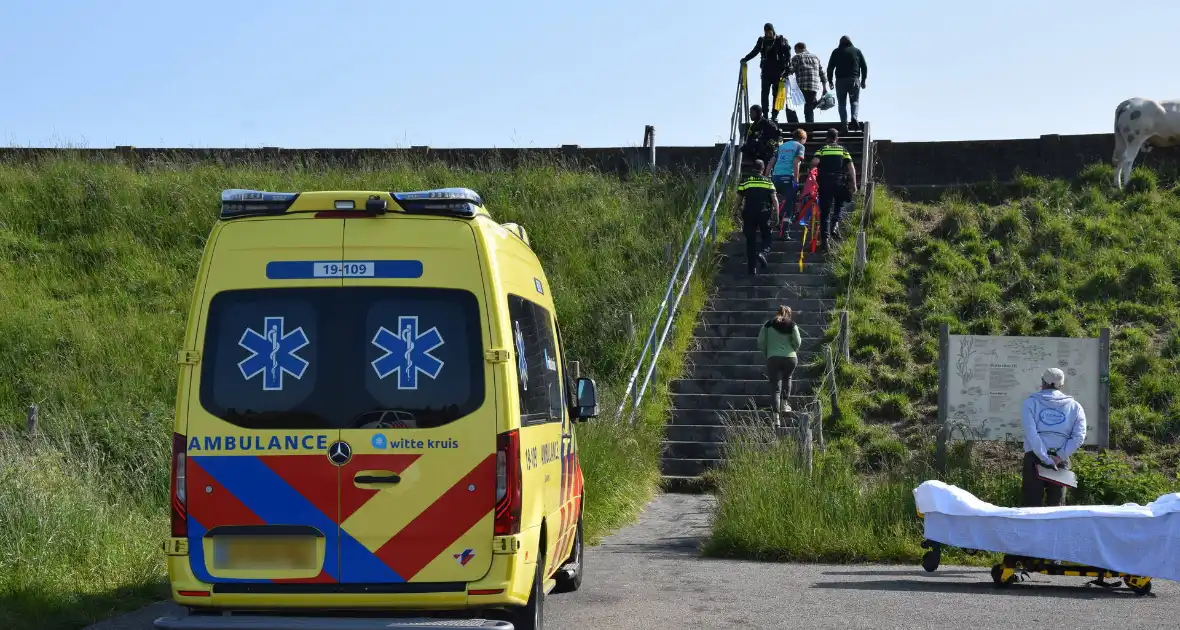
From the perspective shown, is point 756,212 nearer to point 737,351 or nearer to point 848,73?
point 737,351

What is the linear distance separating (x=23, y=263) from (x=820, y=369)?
14981mm

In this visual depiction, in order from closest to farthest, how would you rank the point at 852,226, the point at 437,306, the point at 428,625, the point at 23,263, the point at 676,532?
the point at 428,625
the point at 437,306
the point at 676,532
the point at 852,226
the point at 23,263

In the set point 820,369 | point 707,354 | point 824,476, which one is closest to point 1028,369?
point 824,476

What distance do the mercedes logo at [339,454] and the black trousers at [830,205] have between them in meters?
16.1

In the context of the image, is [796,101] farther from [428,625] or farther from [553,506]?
[428,625]

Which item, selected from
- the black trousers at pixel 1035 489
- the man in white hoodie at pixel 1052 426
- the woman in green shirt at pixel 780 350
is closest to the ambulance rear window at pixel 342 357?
the man in white hoodie at pixel 1052 426

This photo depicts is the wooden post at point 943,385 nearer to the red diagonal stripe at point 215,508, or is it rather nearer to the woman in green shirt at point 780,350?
the woman in green shirt at point 780,350

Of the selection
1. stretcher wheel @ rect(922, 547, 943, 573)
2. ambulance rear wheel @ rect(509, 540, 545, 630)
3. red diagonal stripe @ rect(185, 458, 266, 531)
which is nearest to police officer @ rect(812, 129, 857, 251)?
stretcher wheel @ rect(922, 547, 943, 573)

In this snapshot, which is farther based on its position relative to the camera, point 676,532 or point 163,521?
point 676,532

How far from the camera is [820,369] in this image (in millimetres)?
19531

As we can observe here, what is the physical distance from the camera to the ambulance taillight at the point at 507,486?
6766 millimetres

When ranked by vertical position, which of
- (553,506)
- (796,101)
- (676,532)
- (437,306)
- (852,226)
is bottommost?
(676,532)

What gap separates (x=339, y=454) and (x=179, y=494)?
2.66 feet

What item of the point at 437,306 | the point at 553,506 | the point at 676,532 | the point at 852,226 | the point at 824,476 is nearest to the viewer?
the point at 437,306
